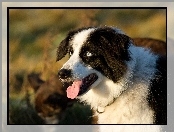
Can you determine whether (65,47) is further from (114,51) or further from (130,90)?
(130,90)

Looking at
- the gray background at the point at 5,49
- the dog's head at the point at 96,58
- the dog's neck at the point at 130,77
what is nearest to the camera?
the dog's head at the point at 96,58

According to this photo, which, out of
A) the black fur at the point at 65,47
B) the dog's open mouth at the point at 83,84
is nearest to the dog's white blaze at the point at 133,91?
the dog's open mouth at the point at 83,84

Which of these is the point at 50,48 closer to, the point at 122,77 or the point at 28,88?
the point at 28,88

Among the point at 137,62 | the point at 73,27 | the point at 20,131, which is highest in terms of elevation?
the point at 73,27

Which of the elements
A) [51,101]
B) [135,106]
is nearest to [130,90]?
[135,106]

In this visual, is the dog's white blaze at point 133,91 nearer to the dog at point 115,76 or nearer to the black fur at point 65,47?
the dog at point 115,76

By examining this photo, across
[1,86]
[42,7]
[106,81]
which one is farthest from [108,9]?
[1,86]
